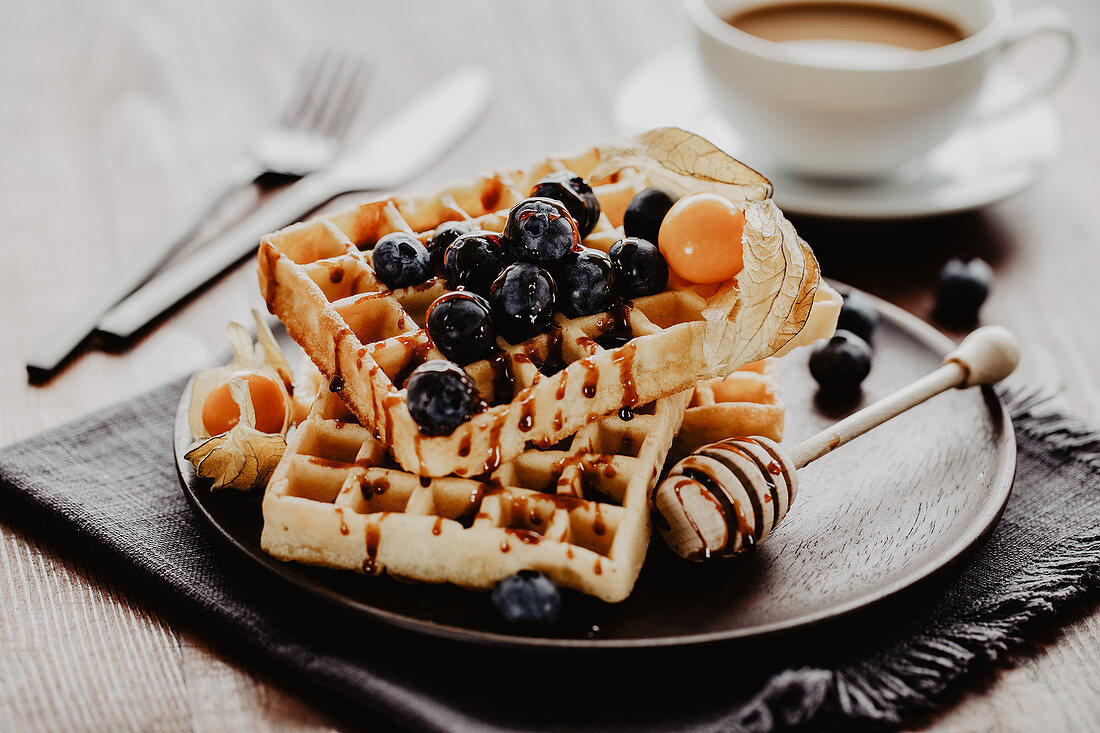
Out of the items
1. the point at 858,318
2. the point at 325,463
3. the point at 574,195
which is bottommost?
the point at 858,318

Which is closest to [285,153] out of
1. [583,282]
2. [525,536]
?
[583,282]

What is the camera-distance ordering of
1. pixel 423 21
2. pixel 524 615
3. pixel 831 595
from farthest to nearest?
pixel 423 21 < pixel 831 595 < pixel 524 615

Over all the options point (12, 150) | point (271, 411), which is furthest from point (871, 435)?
point (12, 150)

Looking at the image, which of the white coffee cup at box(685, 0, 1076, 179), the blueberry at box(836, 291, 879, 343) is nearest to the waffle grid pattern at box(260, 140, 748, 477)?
the blueberry at box(836, 291, 879, 343)

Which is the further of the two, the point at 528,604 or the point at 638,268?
the point at 638,268

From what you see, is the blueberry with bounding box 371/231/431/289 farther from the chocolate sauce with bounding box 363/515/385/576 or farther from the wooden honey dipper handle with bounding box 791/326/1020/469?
the wooden honey dipper handle with bounding box 791/326/1020/469

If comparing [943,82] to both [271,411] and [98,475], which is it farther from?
[98,475]

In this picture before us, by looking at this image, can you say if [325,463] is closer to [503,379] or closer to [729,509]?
[503,379]
